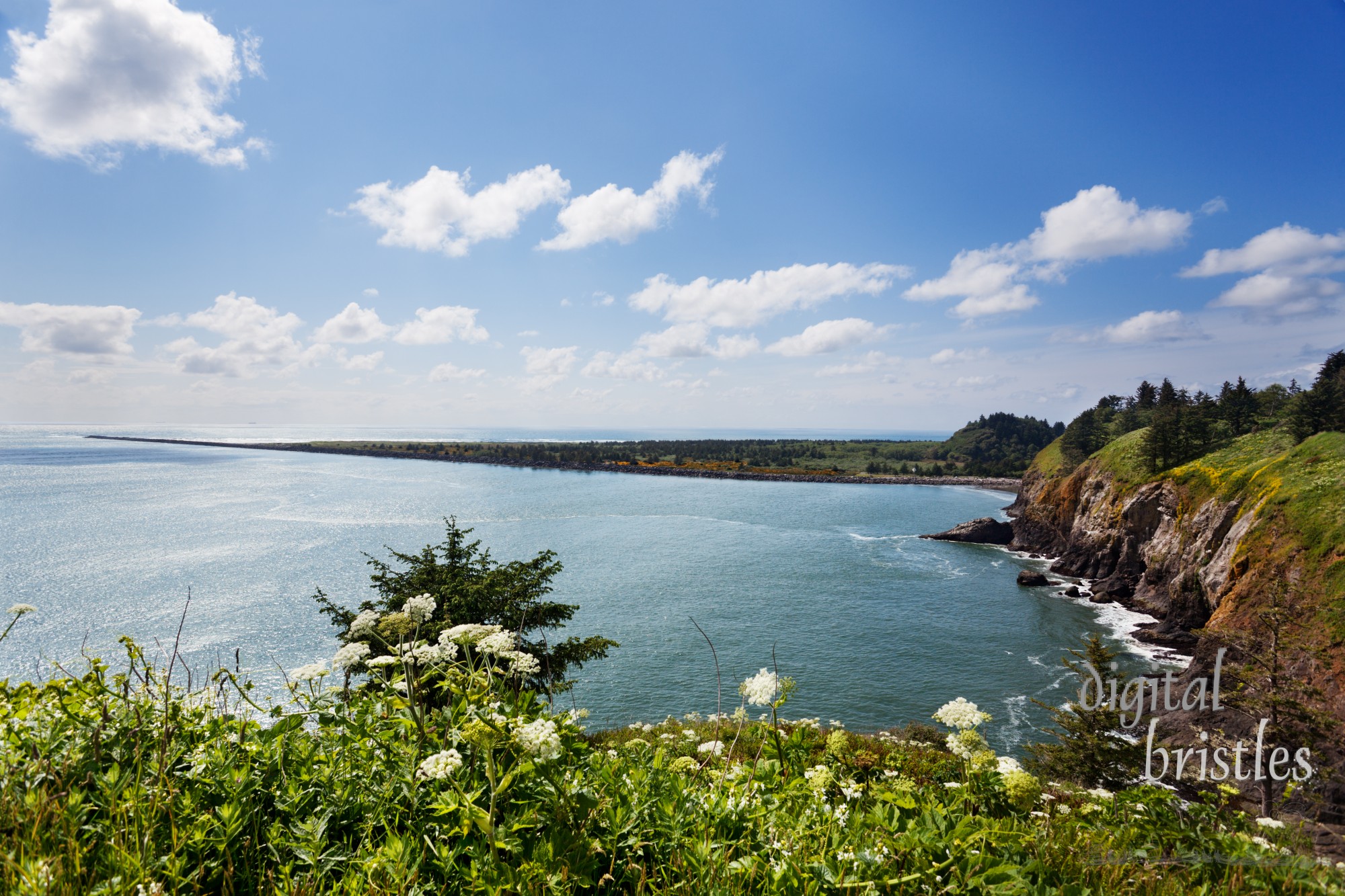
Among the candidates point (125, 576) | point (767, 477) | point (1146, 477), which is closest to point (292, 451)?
point (767, 477)

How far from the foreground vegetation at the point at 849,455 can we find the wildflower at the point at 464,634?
135 meters

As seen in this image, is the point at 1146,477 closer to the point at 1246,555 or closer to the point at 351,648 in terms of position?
the point at 1246,555

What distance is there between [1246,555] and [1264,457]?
41.7ft

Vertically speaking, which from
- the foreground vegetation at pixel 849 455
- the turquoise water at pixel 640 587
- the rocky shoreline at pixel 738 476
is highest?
the foreground vegetation at pixel 849 455

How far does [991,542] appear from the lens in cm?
6381

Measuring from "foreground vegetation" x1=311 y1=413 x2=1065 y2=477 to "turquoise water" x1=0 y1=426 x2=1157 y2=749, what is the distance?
54272 millimetres

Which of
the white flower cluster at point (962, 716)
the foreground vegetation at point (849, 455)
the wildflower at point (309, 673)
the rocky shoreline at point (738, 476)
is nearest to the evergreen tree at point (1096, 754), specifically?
the white flower cluster at point (962, 716)

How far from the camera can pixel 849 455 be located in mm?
171875

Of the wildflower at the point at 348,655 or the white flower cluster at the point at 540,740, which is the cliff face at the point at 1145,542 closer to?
the white flower cluster at the point at 540,740

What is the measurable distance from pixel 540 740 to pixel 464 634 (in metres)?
1.46

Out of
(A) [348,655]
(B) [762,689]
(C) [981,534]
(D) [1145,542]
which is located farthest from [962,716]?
(C) [981,534]

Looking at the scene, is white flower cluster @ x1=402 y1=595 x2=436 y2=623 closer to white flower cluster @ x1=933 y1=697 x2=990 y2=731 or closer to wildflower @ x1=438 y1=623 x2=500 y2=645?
wildflower @ x1=438 y1=623 x2=500 y2=645

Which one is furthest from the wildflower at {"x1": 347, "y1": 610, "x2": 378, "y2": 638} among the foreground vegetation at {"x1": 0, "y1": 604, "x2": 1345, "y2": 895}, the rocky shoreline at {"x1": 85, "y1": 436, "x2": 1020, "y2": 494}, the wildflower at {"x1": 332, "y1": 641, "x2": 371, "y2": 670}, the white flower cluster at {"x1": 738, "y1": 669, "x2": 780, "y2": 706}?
the rocky shoreline at {"x1": 85, "y1": 436, "x2": 1020, "y2": 494}

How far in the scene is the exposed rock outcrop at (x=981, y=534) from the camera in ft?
209
